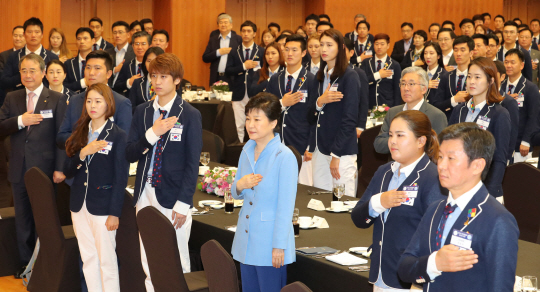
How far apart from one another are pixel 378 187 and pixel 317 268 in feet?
2.06

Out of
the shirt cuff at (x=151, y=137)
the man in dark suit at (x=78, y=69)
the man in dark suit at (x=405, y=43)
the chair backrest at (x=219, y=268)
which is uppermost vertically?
the man in dark suit at (x=405, y=43)

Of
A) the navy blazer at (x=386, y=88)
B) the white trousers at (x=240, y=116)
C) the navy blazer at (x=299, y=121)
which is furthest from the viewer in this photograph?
the white trousers at (x=240, y=116)

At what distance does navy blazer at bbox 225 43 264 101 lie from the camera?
9883mm

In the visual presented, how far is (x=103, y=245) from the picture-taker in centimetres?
422

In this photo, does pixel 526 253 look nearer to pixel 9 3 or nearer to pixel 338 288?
pixel 338 288

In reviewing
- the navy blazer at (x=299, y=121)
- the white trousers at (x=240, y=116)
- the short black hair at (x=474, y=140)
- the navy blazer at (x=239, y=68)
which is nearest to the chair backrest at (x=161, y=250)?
the short black hair at (x=474, y=140)

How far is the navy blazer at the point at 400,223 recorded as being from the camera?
2.85 m

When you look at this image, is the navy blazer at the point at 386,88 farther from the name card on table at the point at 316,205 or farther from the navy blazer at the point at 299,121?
the name card on table at the point at 316,205

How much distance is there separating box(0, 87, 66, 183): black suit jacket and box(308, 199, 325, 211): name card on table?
2.32 meters

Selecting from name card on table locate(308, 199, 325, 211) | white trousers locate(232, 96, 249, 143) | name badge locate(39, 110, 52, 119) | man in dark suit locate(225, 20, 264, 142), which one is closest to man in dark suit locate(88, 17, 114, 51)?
man in dark suit locate(225, 20, 264, 142)

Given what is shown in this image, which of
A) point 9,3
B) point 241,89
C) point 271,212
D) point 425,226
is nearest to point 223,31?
point 241,89

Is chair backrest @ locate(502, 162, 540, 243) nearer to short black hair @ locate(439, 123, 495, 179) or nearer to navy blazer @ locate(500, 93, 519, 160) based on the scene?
navy blazer @ locate(500, 93, 519, 160)

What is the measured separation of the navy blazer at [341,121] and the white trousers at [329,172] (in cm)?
6

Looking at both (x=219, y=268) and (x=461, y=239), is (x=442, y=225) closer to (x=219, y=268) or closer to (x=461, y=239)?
(x=461, y=239)
